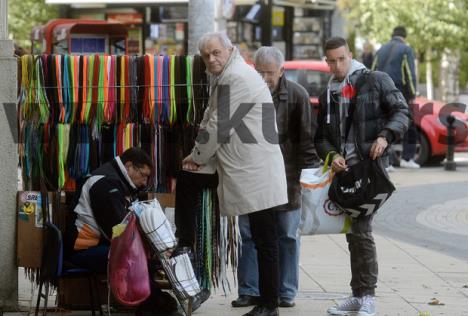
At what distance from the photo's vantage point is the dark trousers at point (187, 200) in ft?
23.5

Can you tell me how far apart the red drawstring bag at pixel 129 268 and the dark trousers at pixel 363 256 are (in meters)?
1.55

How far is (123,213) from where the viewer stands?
265 inches

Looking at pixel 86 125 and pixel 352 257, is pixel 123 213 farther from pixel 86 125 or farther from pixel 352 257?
pixel 352 257

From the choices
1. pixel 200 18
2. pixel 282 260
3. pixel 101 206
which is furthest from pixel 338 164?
pixel 200 18

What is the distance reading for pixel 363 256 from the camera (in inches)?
287

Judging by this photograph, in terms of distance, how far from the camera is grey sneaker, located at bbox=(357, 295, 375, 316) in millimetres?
7277

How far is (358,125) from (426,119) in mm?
10285

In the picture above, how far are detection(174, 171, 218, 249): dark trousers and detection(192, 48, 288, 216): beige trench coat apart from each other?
26 cm

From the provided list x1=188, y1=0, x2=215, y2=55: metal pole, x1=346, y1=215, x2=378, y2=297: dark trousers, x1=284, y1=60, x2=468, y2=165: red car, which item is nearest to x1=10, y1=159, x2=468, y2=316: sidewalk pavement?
x1=346, y1=215, x2=378, y2=297: dark trousers

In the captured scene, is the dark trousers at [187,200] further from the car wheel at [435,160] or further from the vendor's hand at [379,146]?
the car wheel at [435,160]

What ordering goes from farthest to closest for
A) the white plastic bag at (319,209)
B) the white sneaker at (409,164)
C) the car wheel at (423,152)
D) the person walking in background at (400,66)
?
the car wheel at (423,152) < the white sneaker at (409,164) < the person walking in background at (400,66) < the white plastic bag at (319,209)

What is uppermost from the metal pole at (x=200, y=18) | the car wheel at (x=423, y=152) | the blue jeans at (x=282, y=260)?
the metal pole at (x=200, y=18)

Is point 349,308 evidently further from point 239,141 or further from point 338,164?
point 239,141

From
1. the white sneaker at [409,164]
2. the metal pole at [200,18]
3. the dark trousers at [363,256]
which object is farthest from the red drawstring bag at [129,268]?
the white sneaker at [409,164]
